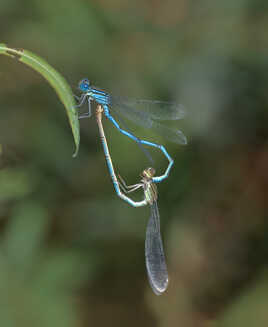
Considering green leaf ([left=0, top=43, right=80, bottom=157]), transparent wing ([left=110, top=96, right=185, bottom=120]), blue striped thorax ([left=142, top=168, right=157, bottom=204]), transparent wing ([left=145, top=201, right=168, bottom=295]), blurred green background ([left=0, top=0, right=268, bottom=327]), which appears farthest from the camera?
blurred green background ([left=0, top=0, right=268, bottom=327])

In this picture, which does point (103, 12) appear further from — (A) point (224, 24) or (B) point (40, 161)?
(B) point (40, 161)

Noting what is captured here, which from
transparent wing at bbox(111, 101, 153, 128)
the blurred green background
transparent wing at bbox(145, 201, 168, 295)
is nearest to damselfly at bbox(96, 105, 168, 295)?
transparent wing at bbox(145, 201, 168, 295)

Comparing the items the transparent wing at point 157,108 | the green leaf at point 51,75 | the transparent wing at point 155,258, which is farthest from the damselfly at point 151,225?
the green leaf at point 51,75

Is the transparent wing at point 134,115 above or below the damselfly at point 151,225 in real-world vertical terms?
above

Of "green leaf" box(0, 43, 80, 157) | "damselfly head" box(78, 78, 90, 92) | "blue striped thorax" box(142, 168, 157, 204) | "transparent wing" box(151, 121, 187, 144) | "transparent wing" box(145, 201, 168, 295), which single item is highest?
"green leaf" box(0, 43, 80, 157)

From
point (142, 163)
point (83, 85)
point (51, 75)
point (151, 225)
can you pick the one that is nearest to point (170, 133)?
point (151, 225)

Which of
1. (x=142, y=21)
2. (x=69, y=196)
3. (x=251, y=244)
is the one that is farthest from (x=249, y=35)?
(x=69, y=196)

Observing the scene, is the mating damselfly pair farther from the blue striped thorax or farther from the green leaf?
the green leaf

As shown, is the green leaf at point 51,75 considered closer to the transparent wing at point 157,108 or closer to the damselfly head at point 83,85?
the damselfly head at point 83,85

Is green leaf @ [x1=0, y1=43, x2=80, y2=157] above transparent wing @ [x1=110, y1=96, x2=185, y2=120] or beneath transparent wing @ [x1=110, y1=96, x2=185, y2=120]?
above
